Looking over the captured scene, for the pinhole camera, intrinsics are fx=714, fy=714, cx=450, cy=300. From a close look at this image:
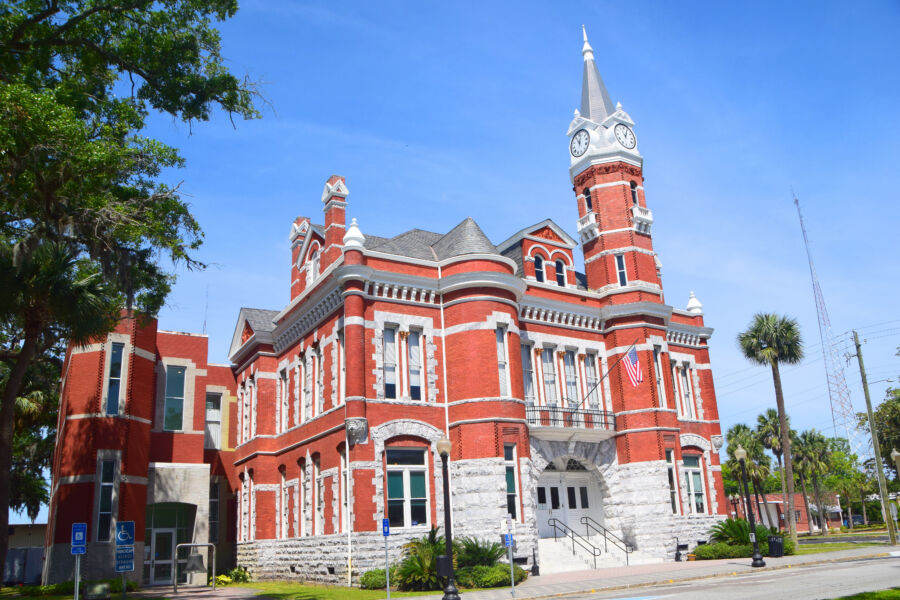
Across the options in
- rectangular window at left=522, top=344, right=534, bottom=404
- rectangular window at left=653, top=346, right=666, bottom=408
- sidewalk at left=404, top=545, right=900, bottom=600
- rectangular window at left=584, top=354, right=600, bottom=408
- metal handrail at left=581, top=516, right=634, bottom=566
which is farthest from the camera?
rectangular window at left=653, top=346, right=666, bottom=408

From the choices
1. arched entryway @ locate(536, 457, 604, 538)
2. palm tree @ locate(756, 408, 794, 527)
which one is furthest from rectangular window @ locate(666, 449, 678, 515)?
palm tree @ locate(756, 408, 794, 527)

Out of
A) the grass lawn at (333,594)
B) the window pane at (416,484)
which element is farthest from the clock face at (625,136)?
the grass lawn at (333,594)

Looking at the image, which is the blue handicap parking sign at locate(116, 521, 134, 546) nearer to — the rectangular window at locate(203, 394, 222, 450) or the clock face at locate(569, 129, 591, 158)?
the rectangular window at locate(203, 394, 222, 450)

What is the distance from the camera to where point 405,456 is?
27.4 m

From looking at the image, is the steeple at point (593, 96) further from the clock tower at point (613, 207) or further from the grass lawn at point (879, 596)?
the grass lawn at point (879, 596)

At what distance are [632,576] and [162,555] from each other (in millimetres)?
22146

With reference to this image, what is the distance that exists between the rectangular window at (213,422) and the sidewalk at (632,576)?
841 inches

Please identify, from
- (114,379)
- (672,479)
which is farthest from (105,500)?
(672,479)

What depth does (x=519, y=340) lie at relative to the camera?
30125 millimetres

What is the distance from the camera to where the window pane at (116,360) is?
28984mm

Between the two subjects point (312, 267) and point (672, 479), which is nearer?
point (672, 479)

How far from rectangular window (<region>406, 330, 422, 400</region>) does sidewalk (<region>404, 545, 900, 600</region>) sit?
8208mm

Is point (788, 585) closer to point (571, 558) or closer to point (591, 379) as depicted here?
point (571, 558)

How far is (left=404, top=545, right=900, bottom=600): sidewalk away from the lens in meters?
20.8
